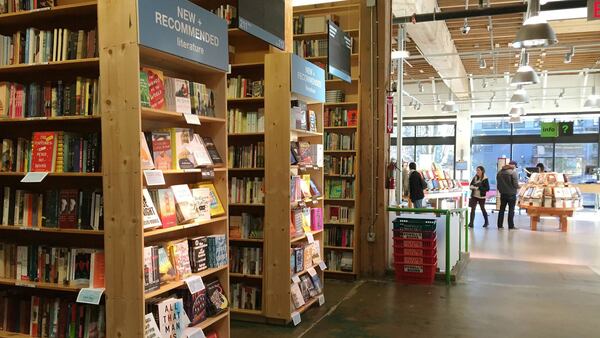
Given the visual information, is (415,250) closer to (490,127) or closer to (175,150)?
(175,150)

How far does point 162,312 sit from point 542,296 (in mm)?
4835

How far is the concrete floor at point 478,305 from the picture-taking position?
15.3ft

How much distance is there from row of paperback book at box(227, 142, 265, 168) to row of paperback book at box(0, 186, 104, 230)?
1998mm

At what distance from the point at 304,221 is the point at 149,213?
2465 mm

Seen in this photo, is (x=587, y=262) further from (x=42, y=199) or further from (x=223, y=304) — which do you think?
(x=42, y=199)

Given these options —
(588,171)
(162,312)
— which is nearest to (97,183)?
(162,312)

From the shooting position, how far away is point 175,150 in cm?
333

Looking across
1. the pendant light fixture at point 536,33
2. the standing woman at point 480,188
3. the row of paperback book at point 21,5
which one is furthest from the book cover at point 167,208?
the standing woman at point 480,188

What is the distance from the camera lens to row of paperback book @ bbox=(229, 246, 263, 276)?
493cm

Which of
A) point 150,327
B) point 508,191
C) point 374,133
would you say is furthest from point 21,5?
point 508,191

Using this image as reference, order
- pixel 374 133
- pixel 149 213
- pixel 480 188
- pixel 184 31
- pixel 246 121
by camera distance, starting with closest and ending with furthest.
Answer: pixel 149 213, pixel 184 31, pixel 246 121, pixel 374 133, pixel 480 188

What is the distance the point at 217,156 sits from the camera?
374cm

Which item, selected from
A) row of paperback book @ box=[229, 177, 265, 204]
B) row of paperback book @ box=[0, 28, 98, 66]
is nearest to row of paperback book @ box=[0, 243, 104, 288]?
row of paperback book @ box=[0, 28, 98, 66]

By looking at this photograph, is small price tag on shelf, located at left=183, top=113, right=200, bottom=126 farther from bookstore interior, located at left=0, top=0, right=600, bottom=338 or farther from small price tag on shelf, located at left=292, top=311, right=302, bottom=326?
small price tag on shelf, located at left=292, top=311, right=302, bottom=326
